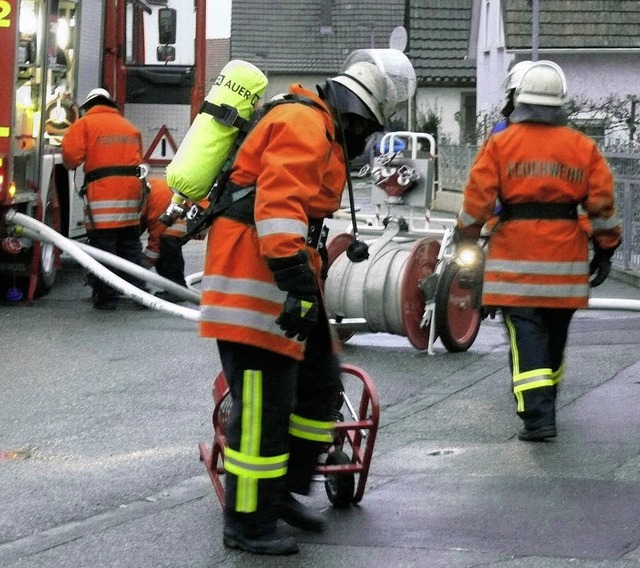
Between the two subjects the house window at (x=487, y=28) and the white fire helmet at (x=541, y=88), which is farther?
the house window at (x=487, y=28)

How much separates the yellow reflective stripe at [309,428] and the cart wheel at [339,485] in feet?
0.77

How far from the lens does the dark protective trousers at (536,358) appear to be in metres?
7.28

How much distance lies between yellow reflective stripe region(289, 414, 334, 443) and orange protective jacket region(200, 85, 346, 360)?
38cm

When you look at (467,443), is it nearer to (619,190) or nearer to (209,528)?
(209,528)

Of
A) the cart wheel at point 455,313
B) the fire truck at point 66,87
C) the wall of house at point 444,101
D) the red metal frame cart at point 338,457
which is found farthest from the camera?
the wall of house at point 444,101

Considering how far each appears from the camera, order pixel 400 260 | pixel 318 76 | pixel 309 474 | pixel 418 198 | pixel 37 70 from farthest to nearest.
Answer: pixel 318 76
pixel 37 70
pixel 418 198
pixel 400 260
pixel 309 474

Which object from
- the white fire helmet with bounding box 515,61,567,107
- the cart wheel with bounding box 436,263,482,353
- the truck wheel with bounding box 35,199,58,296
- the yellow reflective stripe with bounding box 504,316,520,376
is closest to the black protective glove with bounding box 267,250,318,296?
the yellow reflective stripe with bounding box 504,316,520,376

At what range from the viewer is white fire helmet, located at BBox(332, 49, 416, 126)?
555 cm

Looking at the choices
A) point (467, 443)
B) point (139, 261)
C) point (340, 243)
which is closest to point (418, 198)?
point (340, 243)

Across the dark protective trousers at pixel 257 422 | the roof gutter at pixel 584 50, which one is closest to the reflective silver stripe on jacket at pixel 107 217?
the dark protective trousers at pixel 257 422

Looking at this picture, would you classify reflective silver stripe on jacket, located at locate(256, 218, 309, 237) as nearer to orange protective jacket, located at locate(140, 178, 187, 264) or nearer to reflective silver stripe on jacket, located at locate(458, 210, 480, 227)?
reflective silver stripe on jacket, located at locate(458, 210, 480, 227)

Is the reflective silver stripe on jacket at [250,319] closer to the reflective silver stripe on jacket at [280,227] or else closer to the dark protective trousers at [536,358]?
the reflective silver stripe on jacket at [280,227]

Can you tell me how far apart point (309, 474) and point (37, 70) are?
7.67 m

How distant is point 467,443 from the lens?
733cm
